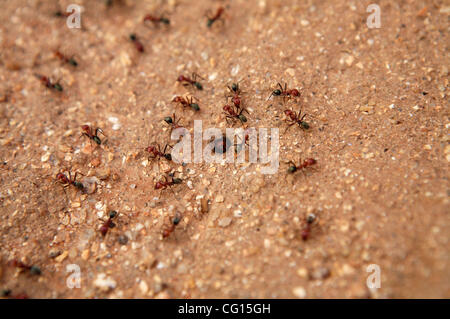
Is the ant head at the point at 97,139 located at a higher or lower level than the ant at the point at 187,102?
lower


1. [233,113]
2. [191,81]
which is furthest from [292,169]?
[191,81]

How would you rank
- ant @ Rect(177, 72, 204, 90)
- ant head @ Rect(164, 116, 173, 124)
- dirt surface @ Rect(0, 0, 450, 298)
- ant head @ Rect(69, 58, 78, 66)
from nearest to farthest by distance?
dirt surface @ Rect(0, 0, 450, 298) → ant head @ Rect(164, 116, 173, 124) → ant @ Rect(177, 72, 204, 90) → ant head @ Rect(69, 58, 78, 66)

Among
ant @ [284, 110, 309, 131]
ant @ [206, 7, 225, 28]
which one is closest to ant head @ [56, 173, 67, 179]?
ant @ [284, 110, 309, 131]

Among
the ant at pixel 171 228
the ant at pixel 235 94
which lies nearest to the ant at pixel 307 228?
the ant at pixel 171 228

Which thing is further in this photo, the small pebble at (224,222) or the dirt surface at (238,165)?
the small pebble at (224,222)

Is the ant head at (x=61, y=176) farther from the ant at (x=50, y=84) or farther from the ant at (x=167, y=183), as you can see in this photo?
the ant at (x=50, y=84)

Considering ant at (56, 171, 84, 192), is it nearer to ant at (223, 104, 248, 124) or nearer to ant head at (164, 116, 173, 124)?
ant head at (164, 116, 173, 124)
